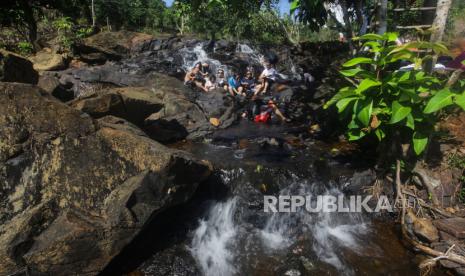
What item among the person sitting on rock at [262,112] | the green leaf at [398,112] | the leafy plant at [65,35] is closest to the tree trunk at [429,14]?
the green leaf at [398,112]

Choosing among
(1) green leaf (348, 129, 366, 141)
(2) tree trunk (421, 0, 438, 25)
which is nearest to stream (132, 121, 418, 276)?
(1) green leaf (348, 129, 366, 141)

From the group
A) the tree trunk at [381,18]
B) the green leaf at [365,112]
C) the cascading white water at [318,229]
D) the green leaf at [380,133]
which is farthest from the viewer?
the tree trunk at [381,18]

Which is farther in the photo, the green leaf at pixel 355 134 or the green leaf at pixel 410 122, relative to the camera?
the green leaf at pixel 355 134

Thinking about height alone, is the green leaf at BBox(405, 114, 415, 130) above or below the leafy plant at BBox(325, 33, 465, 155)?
below

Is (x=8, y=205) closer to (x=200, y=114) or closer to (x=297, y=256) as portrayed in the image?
(x=297, y=256)

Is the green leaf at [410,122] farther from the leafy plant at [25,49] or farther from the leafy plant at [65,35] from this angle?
the leafy plant at [25,49]

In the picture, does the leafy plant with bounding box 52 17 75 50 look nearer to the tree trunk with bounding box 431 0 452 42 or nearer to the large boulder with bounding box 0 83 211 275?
the large boulder with bounding box 0 83 211 275

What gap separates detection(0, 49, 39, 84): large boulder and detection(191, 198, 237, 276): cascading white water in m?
4.12

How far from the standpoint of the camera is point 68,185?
4242 millimetres

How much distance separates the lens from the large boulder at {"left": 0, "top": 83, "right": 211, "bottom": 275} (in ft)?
12.6

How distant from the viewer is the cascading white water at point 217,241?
494 cm

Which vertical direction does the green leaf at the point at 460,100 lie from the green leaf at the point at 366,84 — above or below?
below

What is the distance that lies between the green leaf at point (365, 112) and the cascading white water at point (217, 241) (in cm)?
250

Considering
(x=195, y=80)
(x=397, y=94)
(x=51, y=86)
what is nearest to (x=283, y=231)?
(x=397, y=94)
